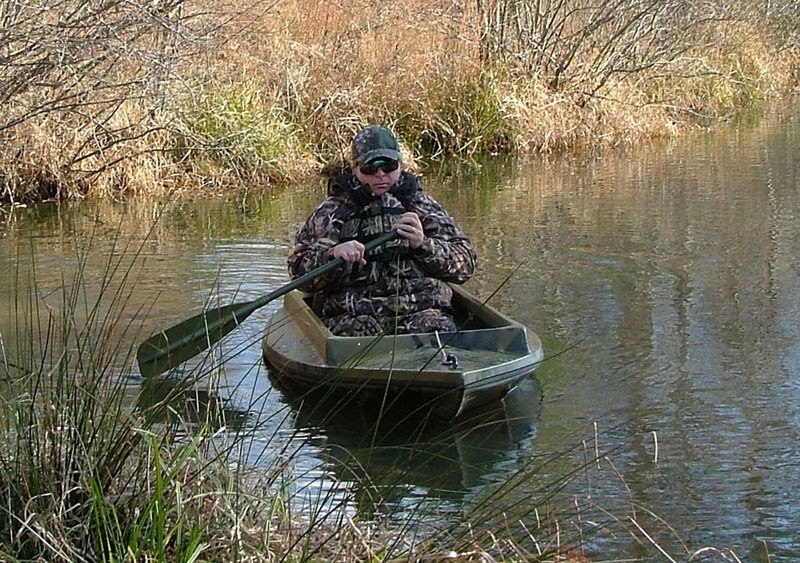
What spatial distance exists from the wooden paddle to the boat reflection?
1.40 ft

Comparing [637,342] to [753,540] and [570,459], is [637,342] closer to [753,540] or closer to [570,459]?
[570,459]

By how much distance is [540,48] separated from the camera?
54.1ft

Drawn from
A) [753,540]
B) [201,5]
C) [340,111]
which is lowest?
[753,540]

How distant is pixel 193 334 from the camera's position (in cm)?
507

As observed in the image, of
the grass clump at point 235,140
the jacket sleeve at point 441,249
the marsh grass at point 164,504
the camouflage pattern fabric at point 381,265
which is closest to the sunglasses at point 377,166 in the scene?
the camouflage pattern fabric at point 381,265

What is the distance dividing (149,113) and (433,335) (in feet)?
25.0

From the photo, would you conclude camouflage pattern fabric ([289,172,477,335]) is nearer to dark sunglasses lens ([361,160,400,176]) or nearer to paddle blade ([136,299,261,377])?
dark sunglasses lens ([361,160,400,176])

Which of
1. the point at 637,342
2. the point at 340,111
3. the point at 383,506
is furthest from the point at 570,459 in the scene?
the point at 340,111

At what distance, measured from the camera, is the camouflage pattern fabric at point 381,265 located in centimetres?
634

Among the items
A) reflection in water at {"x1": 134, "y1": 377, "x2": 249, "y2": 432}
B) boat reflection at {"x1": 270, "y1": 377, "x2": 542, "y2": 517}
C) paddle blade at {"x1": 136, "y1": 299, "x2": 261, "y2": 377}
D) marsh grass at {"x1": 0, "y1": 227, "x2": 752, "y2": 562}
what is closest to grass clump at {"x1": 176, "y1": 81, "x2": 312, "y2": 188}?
boat reflection at {"x1": 270, "y1": 377, "x2": 542, "y2": 517}

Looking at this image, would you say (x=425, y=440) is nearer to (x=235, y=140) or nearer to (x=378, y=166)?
(x=378, y=166)

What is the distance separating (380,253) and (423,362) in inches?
36.0

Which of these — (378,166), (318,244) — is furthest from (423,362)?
(378,166)

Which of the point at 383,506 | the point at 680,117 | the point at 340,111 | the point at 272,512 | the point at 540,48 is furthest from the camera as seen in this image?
the point at 680,117
